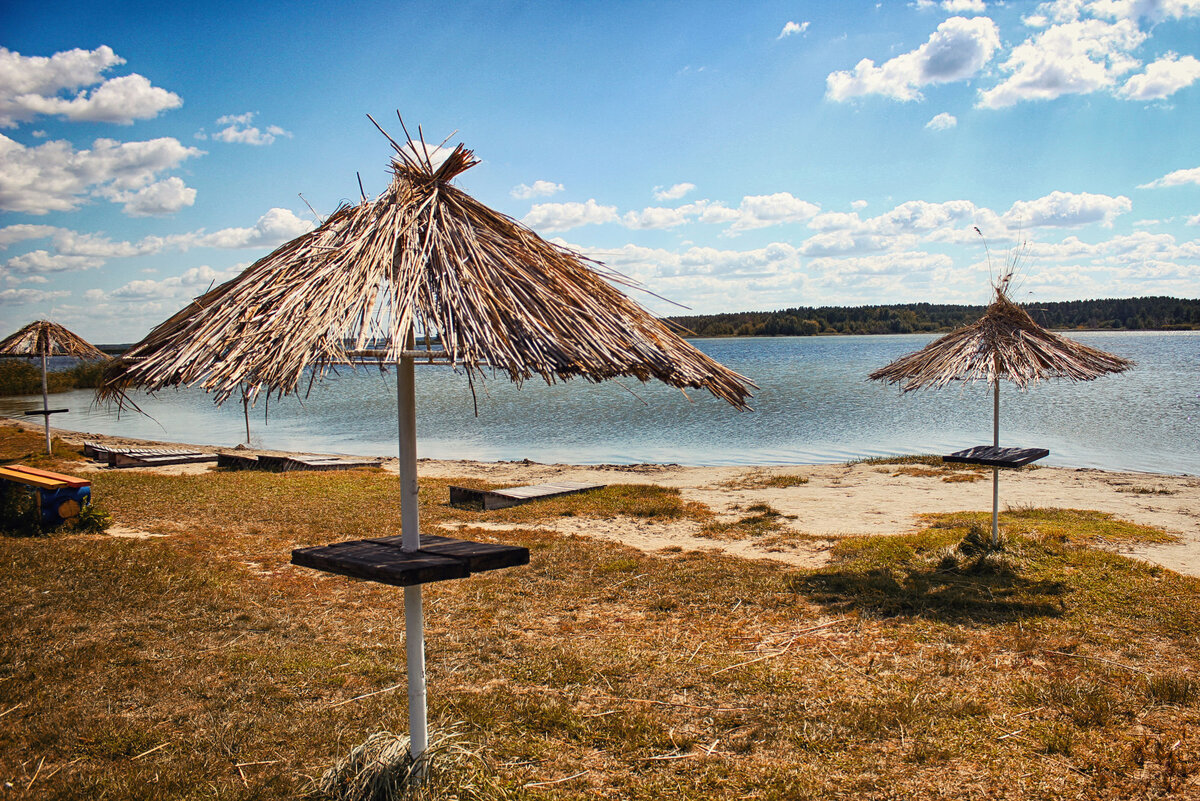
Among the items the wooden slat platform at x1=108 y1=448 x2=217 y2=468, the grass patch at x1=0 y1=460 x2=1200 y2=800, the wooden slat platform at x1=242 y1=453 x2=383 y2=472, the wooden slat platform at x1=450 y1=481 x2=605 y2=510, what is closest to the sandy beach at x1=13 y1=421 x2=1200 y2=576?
the wooden slat platform at x1=108 y1=448 x2=217 y2=468

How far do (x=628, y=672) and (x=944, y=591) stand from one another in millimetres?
3540

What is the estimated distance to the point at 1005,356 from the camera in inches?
305

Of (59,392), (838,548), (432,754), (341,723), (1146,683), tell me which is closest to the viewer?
(432,754)

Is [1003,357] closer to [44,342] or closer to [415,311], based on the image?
[415,311]

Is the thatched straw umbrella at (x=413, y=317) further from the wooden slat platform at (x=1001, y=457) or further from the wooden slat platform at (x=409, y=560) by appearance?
the wooden slat platform at (x=1001, y=457)

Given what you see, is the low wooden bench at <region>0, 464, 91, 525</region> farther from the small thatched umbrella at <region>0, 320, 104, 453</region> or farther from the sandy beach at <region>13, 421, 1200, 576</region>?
the small thatched umbrella at <region>0, 320, 104, 453</region>

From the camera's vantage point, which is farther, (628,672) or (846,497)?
(846,497)

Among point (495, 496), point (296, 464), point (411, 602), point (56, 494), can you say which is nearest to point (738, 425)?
point (296, 464)

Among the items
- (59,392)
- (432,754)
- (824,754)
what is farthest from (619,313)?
(59,392)

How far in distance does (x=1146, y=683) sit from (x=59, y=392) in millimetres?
69139

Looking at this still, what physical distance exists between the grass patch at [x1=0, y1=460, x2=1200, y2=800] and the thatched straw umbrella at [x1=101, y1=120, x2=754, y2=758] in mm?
1240

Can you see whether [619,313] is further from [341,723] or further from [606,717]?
[341,723]

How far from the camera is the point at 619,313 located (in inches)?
137

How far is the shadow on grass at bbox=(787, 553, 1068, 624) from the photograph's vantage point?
6270 millimetres
